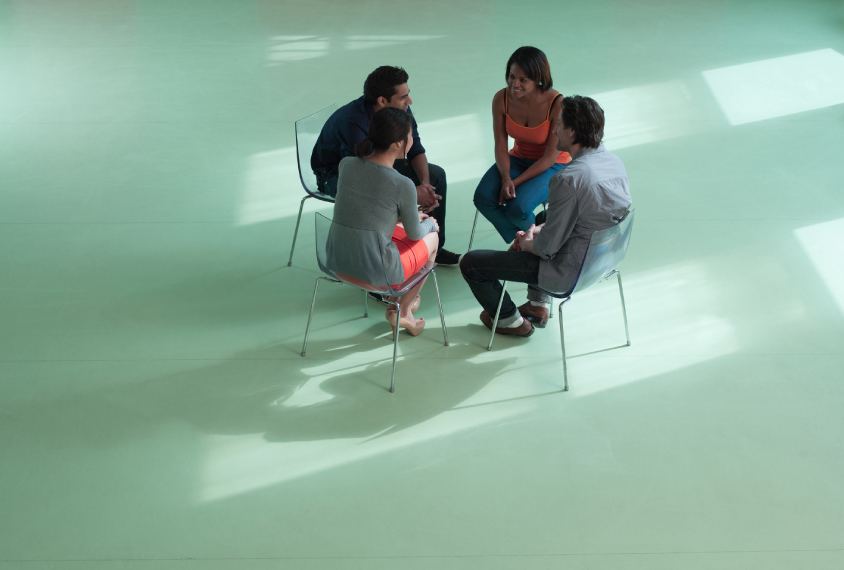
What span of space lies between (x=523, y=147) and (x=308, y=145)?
1182 mm

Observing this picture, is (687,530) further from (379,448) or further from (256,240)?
(256,240)

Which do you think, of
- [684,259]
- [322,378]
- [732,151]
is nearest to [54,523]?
[322,378]

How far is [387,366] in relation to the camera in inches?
128

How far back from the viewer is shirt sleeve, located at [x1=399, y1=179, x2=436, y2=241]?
2877 millimetres

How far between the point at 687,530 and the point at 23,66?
668 cm

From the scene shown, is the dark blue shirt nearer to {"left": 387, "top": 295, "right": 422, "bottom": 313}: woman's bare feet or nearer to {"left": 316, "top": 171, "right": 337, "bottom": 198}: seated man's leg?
{"left": 316, "top": 171, "right": 337, "bottom": 198}: seated man's leg

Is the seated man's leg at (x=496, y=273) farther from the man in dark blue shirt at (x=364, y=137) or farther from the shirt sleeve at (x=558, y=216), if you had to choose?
the man in dark blue shirt at (x=364, y=137)

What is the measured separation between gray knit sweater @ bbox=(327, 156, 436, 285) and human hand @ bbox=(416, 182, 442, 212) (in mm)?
599

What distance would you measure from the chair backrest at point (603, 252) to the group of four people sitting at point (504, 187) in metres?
0.05

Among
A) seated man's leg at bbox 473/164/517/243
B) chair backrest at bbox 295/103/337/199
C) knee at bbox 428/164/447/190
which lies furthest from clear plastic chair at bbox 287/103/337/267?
seated man's leg at bbox 473/164/517/243

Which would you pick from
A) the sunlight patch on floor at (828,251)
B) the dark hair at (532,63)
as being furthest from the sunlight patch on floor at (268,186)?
the sunlight patch on floor at (828,251)

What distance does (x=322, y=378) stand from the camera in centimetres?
318

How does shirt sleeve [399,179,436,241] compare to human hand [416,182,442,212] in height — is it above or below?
above

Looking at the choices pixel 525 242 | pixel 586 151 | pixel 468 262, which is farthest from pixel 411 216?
pixel 586 151
